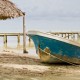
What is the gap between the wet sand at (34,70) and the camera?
15.9m

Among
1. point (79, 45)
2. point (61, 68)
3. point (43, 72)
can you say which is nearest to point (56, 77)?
point (43, 72)

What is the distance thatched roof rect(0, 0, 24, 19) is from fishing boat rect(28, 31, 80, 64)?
1264 mm

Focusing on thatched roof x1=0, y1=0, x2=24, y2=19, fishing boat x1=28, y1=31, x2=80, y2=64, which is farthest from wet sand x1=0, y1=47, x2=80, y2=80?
thatched roof x1=0, y1=0, x2=24, y2=19

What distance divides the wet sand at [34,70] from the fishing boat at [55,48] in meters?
0.32

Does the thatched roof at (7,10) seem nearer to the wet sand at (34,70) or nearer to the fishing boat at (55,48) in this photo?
the fishing boat at (55,48)

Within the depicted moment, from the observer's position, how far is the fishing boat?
19.5 meters

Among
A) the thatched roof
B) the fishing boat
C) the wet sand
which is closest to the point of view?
the wet sand

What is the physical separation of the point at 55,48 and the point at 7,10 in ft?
9.59

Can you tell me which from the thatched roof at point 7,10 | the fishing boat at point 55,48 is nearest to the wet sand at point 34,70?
the fishing boat at point 55,48

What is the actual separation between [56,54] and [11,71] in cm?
346

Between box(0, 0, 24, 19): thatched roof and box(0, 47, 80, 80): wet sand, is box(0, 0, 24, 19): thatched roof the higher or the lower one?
the higher one

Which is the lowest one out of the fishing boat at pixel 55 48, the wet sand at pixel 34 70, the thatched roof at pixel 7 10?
the wet sand at pixel 34 70

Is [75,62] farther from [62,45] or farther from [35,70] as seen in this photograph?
[35,70]

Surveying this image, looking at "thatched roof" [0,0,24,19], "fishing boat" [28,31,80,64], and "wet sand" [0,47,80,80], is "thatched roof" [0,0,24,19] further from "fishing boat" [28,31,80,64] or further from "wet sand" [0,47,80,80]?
"wet sand" [0,47,80,80]
